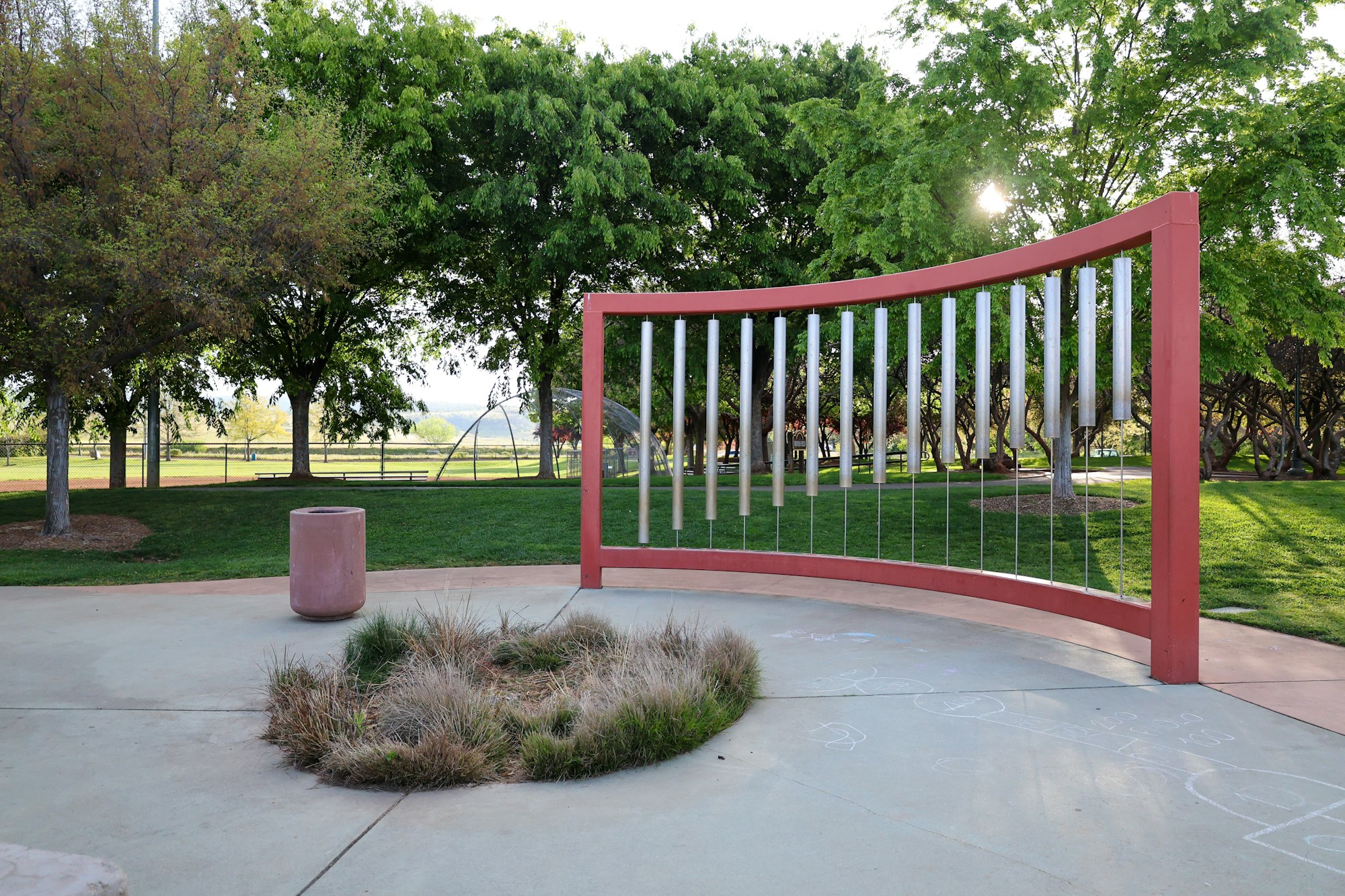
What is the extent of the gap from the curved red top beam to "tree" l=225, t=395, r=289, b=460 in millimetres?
88752

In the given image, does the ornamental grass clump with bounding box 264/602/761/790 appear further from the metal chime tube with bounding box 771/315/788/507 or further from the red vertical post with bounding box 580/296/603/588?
the red vertical post with bounding box 580/296/603/588

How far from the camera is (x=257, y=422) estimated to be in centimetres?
10144

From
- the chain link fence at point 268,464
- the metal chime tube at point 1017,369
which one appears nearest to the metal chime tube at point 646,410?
the metal chime tube at point 1017,369

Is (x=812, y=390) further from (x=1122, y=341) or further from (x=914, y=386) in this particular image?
(x=1122, y=341)

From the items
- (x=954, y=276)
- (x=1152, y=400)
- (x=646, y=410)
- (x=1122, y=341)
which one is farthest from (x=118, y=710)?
(x=954, y=276)

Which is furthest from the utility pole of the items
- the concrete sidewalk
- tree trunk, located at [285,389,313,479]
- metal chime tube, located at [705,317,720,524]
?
the concrete sidewalk

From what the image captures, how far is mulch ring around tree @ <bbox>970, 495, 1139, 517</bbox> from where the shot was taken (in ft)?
49.8

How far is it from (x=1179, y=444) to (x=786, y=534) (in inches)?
354

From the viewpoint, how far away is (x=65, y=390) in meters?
16.0

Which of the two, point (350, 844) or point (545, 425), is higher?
point (545, 425)

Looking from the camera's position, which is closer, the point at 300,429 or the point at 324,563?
the point at 324,563

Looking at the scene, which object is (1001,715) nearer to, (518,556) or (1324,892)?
(1324,892)

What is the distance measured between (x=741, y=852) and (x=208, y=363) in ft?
92.1

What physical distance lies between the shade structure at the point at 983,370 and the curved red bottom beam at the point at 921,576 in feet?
4.05
